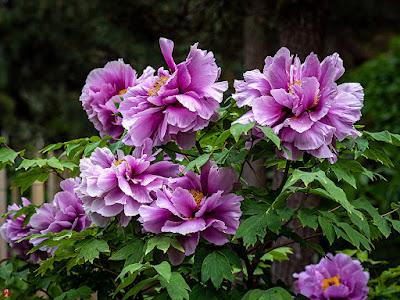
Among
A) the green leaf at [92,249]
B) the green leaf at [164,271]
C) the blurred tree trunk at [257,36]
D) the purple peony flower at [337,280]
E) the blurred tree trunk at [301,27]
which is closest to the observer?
the green leaf at [164,271]

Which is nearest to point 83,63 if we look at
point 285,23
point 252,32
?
point 252,32

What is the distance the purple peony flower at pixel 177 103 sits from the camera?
51.0 inches

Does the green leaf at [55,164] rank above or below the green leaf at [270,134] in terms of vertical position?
below

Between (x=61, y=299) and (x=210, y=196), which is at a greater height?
(x=210, y=196)

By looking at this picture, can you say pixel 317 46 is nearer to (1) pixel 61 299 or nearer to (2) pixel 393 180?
→ (2) pixel 393 180

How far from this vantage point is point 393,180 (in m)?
3.57

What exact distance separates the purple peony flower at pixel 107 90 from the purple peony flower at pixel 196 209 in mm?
376

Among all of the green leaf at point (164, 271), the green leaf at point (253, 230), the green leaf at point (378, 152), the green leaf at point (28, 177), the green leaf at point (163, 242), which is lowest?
the green leaf at point (28, 177)

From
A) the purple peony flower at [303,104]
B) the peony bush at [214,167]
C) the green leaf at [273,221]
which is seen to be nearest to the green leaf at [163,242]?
the peony bush at [214,167]

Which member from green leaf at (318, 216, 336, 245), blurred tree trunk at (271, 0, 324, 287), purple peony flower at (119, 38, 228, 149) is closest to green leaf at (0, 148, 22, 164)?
purple peony flower at (119, 38, 228, 149)

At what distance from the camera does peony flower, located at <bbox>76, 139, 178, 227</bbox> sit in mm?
1305

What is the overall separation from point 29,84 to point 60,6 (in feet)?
6.22

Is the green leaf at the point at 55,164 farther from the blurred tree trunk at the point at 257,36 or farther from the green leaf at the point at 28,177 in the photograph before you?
the blurred tree trunk at the point at 257,36

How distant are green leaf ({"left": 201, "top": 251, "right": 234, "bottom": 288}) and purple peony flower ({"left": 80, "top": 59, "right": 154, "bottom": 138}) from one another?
0.55m
